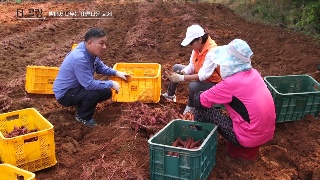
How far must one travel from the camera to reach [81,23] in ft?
A: 40.1

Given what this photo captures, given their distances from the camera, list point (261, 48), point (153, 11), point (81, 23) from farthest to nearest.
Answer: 1. point (153, 11)
2. point (81, 23)
3. point (261, 48)

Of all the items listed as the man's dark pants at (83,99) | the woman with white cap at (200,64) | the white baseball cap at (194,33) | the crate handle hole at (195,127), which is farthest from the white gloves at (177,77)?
the crate handle hole at (195,127)

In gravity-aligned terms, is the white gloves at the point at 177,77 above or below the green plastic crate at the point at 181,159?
above

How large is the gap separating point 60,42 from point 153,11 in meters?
4.74

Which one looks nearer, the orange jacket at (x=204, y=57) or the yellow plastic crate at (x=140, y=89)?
the orange jacket at (x=204, y=57)

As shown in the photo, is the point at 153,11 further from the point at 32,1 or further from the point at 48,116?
the point at 48,116

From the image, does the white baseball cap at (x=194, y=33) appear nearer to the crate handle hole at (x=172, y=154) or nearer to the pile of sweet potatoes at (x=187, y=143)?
the pile of sweet potatoes at (x=187, y=143)

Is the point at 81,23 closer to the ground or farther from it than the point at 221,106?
farther from it

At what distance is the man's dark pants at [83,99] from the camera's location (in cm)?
533

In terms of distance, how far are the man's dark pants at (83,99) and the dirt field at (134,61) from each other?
0.21 metres

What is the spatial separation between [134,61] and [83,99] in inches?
121

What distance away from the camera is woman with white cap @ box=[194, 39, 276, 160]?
157 inches

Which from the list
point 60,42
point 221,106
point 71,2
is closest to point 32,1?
point 71,2

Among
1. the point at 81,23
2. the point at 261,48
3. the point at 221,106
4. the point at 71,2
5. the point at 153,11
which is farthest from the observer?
the point at 71,2
